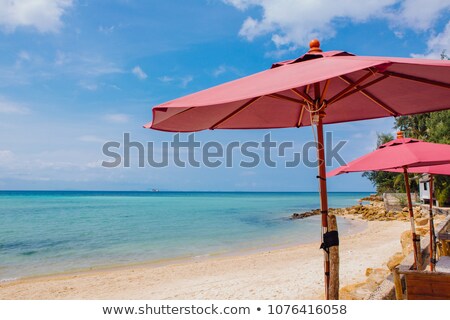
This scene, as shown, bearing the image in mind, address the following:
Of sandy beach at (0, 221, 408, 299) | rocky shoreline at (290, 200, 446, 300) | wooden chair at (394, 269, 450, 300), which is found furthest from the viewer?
sandy beach at (0, 221, 408, 299)

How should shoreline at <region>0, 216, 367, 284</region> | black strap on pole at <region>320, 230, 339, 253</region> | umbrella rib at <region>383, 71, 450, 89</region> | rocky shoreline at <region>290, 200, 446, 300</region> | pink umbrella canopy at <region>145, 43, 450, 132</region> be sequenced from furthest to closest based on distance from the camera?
shoreline at <region>0, 216, 367, 284</region> < rocky shoreline at <region>290, 200, 446, 300</region> < umbrella rib at <region>383, 71, 450, 89</region> < black strap on pole at <region>320, 230, 339, 253</region> < pink umbrella canopy at <region>145, 43, 450, 132</region>

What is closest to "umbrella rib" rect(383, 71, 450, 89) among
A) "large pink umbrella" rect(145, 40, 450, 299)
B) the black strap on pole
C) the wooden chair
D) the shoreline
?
"large pink umbrella" rect(145, 40, 450, 299)

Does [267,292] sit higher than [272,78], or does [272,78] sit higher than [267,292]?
[272,78]

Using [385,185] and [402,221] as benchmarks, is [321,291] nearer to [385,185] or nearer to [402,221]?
[402,221]

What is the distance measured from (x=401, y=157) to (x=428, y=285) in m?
2.04

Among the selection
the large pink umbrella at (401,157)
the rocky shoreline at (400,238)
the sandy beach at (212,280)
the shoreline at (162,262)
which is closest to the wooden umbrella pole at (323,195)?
the large pink umbrella at (401,157)

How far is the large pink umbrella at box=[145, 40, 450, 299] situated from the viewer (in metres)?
2.08

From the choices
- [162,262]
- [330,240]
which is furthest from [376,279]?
[162,262]

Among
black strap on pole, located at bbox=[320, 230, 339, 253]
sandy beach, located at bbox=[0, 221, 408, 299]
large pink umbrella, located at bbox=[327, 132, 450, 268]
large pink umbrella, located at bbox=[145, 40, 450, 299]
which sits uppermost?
large pink umbrella, located at bbox=[145, 40, 450, 299]

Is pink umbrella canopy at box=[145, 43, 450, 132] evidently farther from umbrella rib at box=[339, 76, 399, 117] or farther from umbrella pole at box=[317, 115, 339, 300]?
umbrella pole at box=[317, 115, 339, 300]

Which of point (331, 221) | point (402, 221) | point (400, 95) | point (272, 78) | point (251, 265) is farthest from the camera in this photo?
point (402, 221)

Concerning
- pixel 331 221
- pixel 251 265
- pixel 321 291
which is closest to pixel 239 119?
pixel 331 221
